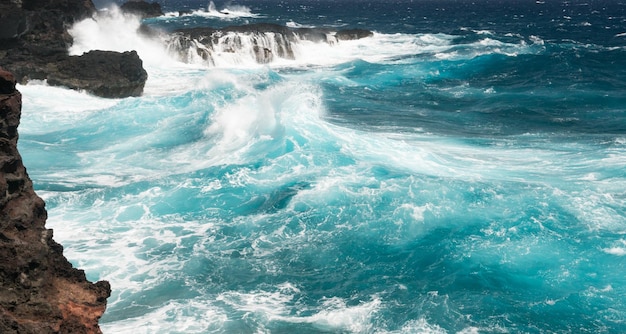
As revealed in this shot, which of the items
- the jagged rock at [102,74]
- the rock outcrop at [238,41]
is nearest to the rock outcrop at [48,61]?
the jagged rock at [102,74]

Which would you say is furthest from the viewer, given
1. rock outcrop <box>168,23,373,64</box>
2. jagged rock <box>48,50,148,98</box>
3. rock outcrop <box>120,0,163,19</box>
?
rock outcrop <box>120,0,163,19</box>

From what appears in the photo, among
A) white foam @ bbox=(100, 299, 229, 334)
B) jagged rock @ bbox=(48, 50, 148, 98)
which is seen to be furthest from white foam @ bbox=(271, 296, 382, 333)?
jagged rock @ bbox=(48, 50, 148, 98)

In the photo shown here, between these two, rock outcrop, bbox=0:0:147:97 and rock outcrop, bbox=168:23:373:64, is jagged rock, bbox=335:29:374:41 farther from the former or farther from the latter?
rock outcrop, bbox=0:0:147:97

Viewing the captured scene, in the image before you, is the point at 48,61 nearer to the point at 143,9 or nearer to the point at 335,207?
the point at 335,207

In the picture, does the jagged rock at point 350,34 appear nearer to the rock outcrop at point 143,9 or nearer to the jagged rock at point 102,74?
the jagged rock at point 102,74

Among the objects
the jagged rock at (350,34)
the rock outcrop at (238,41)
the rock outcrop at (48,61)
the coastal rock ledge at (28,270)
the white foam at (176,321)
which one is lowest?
the jagged rock at (350,34)

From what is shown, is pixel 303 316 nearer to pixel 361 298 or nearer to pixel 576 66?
pixel 361 298

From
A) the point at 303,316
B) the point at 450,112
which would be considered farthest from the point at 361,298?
the point at 450,112
